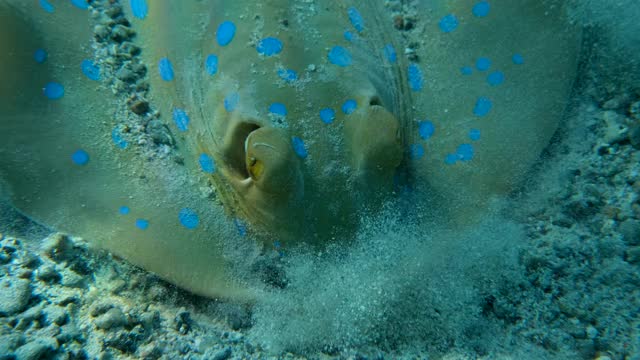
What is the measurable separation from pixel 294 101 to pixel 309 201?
0.67m

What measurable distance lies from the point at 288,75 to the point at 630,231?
108 inches

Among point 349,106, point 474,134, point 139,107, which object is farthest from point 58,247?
point 474,134

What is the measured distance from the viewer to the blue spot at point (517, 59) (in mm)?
3172

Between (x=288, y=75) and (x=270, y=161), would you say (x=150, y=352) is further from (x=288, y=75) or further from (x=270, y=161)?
(x=288, y=75)

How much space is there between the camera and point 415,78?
10.6 feet

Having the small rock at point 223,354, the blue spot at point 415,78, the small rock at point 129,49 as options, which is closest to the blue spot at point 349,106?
the blue spot at point 415,78

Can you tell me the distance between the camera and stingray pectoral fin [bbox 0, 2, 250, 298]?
2641 mm

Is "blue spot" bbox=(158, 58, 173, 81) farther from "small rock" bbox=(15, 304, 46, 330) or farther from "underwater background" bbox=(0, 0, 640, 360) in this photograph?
"small rock" bbox=(15, 304, 46, 330)

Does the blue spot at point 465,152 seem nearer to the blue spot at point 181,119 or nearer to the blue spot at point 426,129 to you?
the blue spot at point 426,129

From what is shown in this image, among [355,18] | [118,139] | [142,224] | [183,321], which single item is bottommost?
[183,321]

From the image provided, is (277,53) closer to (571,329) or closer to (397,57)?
(397,57)

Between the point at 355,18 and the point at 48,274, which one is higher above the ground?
the point at 355,18

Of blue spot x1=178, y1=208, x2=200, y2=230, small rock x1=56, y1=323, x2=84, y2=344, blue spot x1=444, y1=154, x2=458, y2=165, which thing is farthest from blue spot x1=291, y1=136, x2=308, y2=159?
small rock x1=56, y1=323, x2=84, y2=344

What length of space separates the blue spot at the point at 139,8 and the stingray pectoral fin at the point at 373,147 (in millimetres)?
1983
